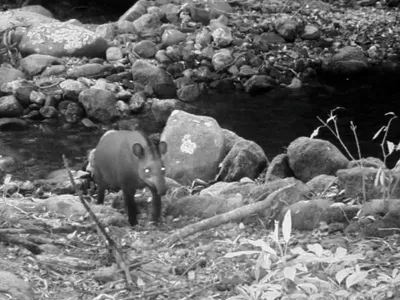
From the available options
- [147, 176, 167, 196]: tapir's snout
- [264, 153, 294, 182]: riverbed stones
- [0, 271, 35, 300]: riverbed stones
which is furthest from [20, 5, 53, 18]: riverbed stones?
[0, 271, 35, 300]: riverbed stones

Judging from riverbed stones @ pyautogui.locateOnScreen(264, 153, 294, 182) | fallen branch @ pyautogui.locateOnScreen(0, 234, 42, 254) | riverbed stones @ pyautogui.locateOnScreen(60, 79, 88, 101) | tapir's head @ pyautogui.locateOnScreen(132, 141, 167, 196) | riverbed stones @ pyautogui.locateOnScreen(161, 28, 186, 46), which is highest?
fallen branch @ pyautogui.locateOnScreen(0, 234, 42, 254)

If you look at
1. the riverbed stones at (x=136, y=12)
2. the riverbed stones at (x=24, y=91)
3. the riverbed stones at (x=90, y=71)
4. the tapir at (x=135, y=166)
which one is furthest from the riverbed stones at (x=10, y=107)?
the tapir at (x=135, y=166)

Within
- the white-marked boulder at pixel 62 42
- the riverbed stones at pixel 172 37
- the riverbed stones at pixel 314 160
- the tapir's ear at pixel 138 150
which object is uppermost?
the tapir's ear at pixel 138 150

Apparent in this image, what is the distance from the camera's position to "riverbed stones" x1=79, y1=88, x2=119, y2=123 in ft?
44.5

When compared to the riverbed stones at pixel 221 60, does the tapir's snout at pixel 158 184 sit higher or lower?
higher

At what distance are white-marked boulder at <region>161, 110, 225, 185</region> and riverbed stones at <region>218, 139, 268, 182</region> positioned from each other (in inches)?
9.0

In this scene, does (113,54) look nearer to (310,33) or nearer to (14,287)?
(310,33)

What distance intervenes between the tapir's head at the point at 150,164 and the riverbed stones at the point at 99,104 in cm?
714

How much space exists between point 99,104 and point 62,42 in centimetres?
274

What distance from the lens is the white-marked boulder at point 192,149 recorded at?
32.3ft

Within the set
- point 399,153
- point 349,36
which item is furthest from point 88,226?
point 349,36

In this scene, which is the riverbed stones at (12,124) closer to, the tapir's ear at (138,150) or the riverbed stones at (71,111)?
the riverbed stones at (71,111)

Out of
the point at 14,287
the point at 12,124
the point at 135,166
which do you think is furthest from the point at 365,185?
the point at 12,124

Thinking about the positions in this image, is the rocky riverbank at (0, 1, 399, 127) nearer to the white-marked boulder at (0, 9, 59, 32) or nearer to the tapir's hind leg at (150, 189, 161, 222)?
the white-marked boulder at (0, 9, 59, 32)
